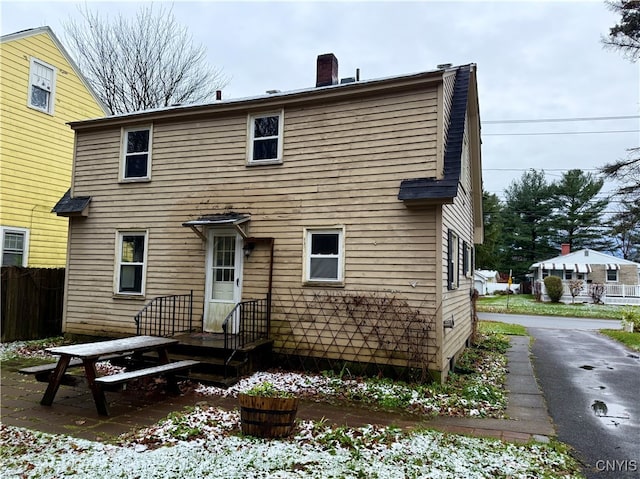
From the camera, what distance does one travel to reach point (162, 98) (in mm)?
23844

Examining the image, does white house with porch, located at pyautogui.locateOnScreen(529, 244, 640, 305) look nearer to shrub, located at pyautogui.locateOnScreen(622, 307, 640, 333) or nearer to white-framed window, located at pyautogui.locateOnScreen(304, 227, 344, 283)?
shrub, located at pyautogui.locateOnScreen(622, 307, 640, 333)

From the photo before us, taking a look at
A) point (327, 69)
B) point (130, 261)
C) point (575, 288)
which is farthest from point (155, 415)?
point (575, 288)

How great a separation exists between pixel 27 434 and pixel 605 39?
66.1ft

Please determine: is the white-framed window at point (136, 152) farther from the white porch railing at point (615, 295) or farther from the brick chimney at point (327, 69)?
the white porch railing at point (615, 295)

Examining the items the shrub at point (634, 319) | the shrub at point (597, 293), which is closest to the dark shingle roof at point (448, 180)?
the shrub at point (634, 319)

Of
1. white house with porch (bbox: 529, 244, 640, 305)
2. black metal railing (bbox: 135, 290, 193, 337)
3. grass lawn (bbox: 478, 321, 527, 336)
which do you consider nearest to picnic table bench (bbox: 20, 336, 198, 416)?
black metal railing (bbox: 135, 290, 193, 337)

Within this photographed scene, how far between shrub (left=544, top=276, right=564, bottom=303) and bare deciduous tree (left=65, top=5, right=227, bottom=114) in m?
27.8

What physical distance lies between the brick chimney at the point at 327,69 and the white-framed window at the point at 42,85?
32.2ft

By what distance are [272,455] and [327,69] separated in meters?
8.32

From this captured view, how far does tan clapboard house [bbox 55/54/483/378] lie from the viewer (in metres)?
7.64

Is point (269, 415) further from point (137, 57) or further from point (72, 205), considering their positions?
point (137, 57)

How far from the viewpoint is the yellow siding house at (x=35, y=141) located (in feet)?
42.3

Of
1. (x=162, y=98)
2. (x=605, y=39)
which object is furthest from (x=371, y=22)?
(x=162, y=98)

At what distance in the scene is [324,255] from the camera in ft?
27.5
